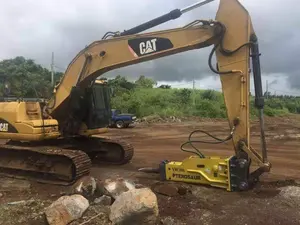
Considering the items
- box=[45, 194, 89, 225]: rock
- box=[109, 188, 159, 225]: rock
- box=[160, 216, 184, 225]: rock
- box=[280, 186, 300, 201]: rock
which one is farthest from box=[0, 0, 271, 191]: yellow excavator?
box=[45, 194, 89, 225]: rock

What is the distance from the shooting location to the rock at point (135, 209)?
16.9 ft

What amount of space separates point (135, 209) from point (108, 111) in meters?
4.83

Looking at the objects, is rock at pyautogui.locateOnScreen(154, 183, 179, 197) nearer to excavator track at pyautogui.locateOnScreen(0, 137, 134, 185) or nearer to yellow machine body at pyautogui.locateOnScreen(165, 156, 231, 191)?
yellow machine body at pyautogui.locateOnScreen(165, 156, 231, 191)

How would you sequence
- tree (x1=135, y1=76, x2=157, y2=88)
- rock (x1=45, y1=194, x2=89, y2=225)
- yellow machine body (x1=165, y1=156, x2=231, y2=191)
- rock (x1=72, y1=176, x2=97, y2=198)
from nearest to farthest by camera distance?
rock (x1=45, y1=194, x2=89, y2=225) < rock (x1=72, y1=176, x2=97, y2=198) < yellow machine body (x1=165, y1=156, x2=231, y2=191) < tree (x1=135, y1=76, x2=157, y2=88)

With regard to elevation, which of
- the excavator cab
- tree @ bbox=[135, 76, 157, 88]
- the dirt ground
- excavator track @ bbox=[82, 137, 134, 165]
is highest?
tree @ bbox=[135, 76, 157, 88]

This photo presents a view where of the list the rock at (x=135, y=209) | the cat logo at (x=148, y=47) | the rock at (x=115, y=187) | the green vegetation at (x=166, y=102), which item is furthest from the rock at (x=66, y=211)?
the green vegetation at (x=166, y=102)

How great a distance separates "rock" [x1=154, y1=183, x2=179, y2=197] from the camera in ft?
22.6

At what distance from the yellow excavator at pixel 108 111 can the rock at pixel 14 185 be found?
25cm

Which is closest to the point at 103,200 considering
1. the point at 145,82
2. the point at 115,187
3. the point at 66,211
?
the point at 115,187

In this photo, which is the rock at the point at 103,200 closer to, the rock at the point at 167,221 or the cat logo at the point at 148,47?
the rock at the point at 167,221

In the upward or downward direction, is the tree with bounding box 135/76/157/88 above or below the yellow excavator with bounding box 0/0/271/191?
above

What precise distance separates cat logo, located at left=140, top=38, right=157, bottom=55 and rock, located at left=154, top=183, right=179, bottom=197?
8.58 feet

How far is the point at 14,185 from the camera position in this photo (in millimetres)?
8117

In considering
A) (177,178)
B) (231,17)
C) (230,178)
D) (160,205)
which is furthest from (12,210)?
(231,17)
